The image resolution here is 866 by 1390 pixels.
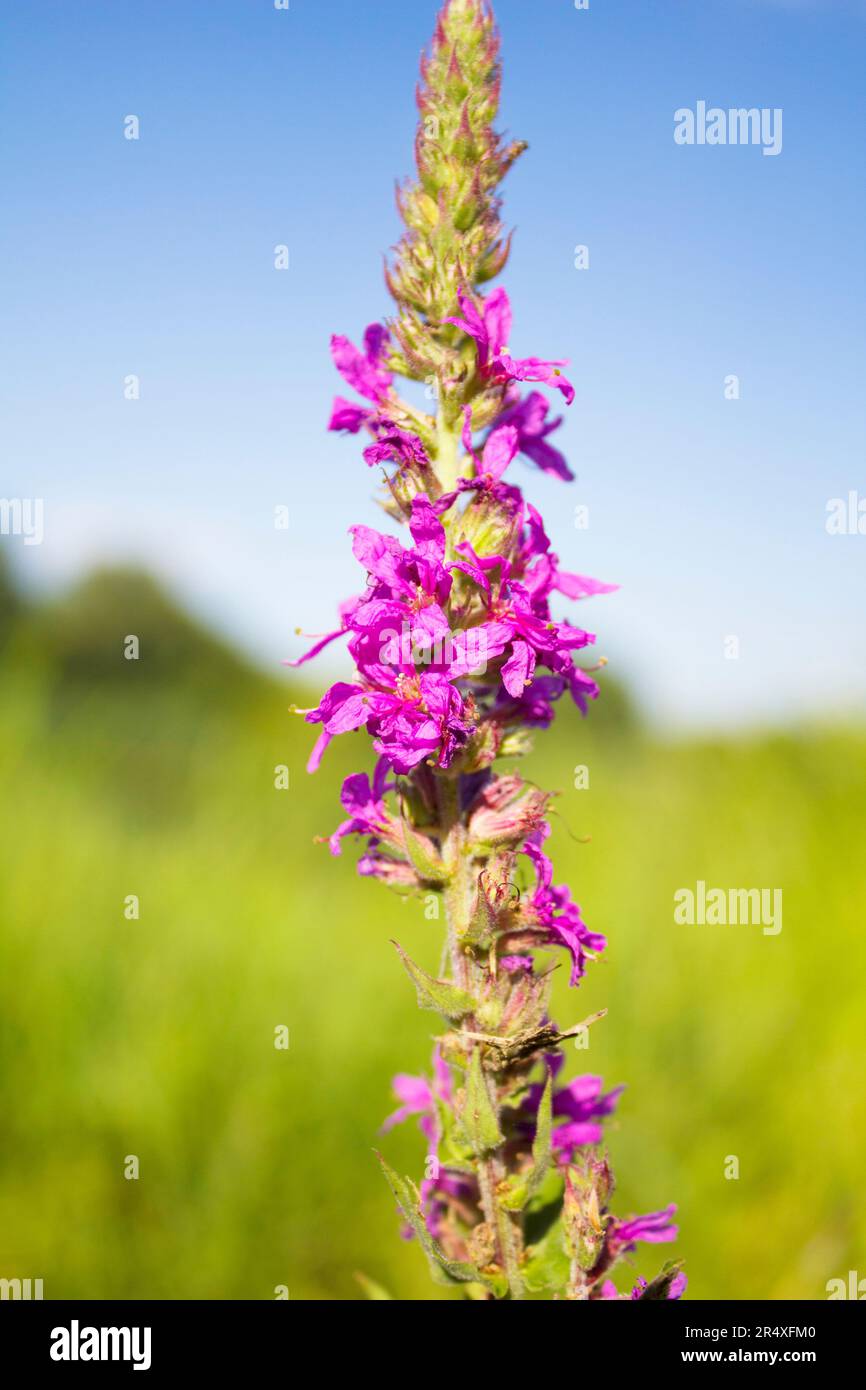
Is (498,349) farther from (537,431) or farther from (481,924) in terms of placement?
(481,924)

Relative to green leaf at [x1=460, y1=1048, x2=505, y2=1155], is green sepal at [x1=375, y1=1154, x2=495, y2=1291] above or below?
below

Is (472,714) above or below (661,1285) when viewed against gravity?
above

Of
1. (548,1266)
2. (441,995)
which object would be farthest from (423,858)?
(548,1266)

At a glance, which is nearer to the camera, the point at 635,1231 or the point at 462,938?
the point at 462,938

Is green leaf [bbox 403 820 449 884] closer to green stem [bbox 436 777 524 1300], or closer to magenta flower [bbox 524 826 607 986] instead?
green stem [bbox 436 777 524 1300]
